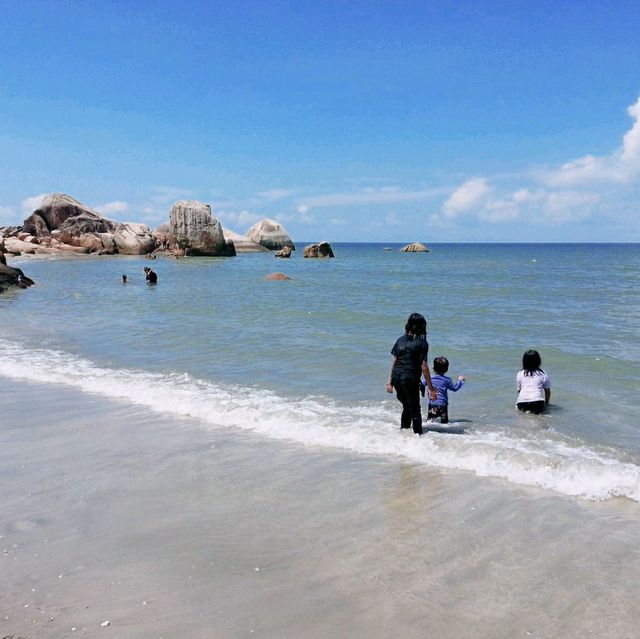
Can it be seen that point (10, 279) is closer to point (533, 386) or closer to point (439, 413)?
point (439, 413)

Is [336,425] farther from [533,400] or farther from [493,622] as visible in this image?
[493,622]

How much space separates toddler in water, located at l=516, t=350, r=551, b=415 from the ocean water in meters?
0.17

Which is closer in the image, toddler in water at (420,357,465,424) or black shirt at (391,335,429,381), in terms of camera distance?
black shirt at (391,335,429,381)

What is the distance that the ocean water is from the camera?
666 cm

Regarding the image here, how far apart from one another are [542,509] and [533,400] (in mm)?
3356

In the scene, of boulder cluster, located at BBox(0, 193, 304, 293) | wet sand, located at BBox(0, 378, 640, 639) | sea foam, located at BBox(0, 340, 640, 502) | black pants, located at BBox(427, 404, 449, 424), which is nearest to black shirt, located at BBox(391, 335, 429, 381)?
sea foam, located at BBox(0, 340, 640, 502)

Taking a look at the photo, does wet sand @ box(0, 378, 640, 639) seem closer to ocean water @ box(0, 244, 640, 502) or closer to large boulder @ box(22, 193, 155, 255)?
A: ocean water @ box(0, 244, 640, 502)

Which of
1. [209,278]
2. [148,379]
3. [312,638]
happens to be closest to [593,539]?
[312,638]

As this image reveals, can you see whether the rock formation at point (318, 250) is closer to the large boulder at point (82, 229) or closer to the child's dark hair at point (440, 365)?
the large boulder at point (82, 229)

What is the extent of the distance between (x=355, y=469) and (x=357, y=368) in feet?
17.2

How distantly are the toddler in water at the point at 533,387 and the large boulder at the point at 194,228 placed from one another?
56.7 metres

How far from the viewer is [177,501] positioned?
17.0 feet

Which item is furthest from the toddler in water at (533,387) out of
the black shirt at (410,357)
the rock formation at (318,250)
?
the rock formation at (318,250)

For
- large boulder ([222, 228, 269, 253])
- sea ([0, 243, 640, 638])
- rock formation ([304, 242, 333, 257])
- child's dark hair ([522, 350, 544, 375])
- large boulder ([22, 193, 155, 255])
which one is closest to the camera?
sea ([0, 243, 640, 638])
